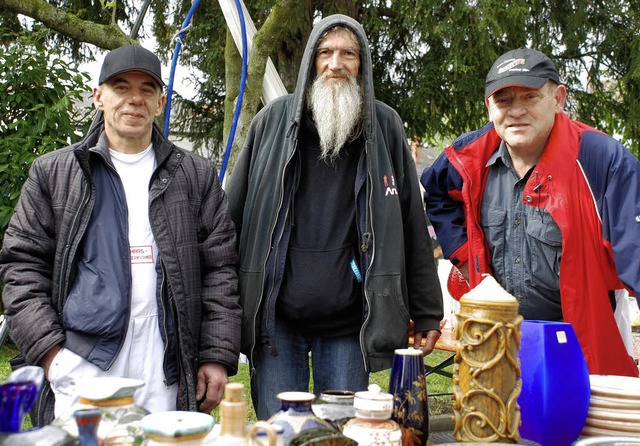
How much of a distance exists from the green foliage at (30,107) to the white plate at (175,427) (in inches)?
181

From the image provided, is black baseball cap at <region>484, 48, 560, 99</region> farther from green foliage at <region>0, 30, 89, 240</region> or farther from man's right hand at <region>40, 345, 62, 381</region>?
green foliage at <region>0, 30, 89, 240</region>

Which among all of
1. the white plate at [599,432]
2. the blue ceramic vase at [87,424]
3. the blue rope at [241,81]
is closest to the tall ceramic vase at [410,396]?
the white plate at [599,432]

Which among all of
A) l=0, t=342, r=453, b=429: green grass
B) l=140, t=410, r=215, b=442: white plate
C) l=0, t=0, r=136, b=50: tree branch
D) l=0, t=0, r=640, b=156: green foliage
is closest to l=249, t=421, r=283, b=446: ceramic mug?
l=140, t=410, r=215, b=442: white plate

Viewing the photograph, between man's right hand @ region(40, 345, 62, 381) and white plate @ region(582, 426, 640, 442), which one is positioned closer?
white plate @ region(582, 426, 640, 442)

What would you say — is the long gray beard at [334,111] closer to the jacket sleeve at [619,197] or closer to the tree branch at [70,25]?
the jacket sleeve at [619,197]

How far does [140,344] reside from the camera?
7.46 feet

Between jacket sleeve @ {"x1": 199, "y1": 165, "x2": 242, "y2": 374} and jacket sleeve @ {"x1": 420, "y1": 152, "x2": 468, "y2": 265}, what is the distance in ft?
2.88

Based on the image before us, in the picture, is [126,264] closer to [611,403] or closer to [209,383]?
[209,383]

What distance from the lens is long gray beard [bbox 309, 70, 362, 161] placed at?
8.59 ft

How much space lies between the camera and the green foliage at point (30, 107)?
5.38m

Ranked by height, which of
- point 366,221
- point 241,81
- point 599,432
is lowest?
point 599,432

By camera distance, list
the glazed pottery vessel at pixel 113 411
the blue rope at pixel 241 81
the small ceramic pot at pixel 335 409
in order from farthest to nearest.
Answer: the blue rope at pixel 241 81
the small ceramic pot at pixel 335 409
the glazed pottery vessel at pixel 113 411

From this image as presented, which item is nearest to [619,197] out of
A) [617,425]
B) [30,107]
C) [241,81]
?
[617,425]

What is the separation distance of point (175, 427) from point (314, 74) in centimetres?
185
